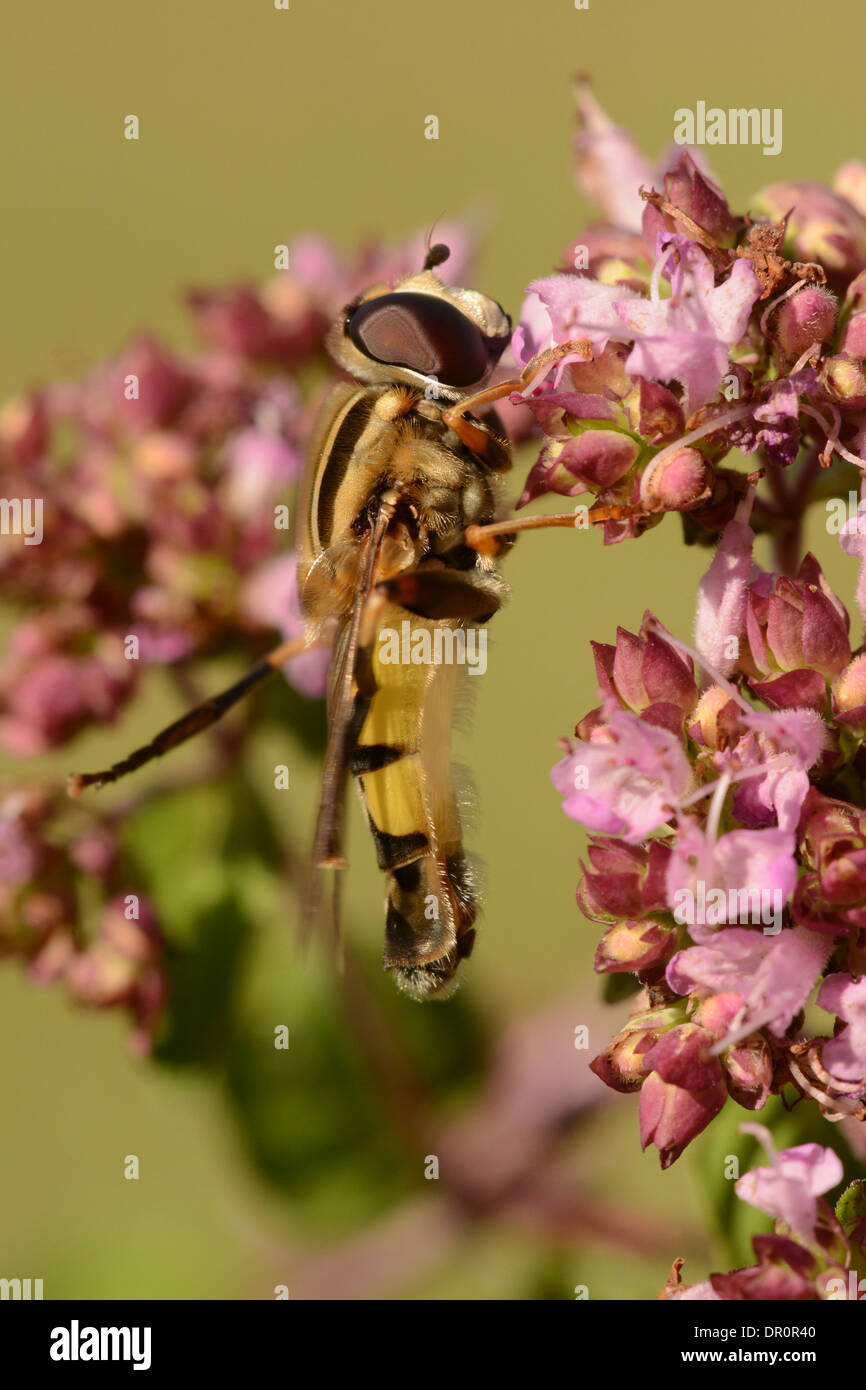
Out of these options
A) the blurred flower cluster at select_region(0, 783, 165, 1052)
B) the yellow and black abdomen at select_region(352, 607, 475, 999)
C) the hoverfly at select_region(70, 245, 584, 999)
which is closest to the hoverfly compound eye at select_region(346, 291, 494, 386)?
the hoverfly at select_region(70, 245, 584, 999)

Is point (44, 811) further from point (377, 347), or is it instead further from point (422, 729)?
point (377, 347)

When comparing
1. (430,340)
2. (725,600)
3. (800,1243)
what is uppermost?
(430,340)

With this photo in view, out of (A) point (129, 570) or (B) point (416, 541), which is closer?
(B) point (416, 541)

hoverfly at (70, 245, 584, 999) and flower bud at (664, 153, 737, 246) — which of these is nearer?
flower bud at (664, 153, 737, 246)

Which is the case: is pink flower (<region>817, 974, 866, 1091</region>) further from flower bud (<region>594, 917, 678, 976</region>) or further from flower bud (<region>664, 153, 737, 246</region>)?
flower bud (<region>664, 153, 737, 246</region>)

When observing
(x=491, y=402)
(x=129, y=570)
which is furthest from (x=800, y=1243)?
(x=129, y=570)

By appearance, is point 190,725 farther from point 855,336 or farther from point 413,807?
A: point 855,336
